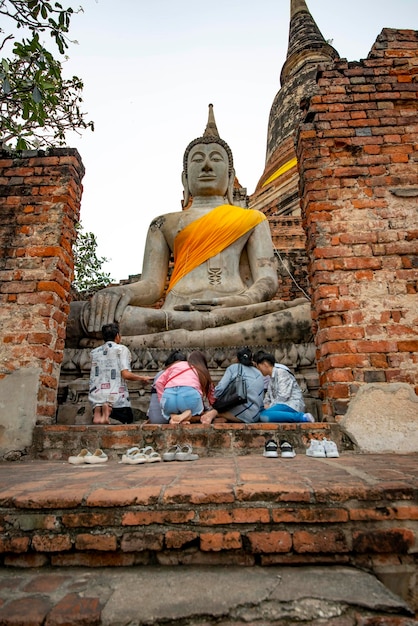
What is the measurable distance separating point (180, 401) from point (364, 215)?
2013mm

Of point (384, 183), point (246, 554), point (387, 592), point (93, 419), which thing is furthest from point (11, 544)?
point (384, 183)

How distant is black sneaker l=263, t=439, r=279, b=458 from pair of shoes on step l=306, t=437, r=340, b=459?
205 mm

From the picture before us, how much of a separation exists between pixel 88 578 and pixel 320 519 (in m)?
0.74

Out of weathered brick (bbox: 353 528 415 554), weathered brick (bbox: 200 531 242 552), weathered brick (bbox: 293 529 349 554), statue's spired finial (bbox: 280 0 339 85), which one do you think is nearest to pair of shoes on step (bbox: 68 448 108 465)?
weathered brick (bbox: 200 531 242 552)

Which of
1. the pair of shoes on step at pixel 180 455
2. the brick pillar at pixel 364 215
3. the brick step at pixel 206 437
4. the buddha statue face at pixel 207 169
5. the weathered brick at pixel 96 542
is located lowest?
the weathered brick at pixel 96 542

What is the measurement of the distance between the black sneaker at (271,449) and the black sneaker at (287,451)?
4cm

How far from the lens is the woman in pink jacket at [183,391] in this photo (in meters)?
2.99

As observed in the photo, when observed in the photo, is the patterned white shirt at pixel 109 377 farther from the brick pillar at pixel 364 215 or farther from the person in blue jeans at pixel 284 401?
the brick pillar at pixel 364 215

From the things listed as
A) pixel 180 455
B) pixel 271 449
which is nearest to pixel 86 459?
pixel 180 455

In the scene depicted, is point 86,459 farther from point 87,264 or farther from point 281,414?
point 87,264

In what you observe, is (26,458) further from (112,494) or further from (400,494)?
(400,494)

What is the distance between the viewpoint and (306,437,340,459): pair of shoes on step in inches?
95.0

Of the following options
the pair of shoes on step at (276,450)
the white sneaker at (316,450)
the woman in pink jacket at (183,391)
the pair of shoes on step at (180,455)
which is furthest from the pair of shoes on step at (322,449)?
the woman in pink jacket at (183,391)

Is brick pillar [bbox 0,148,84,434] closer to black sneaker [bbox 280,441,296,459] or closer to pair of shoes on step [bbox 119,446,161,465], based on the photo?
pair of shoes on step [bbox 119,446,161,465]
